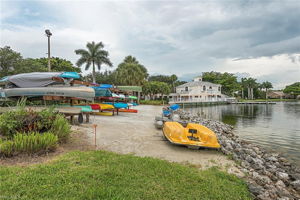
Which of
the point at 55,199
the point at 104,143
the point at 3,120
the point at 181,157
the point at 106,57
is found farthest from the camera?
the point at 106,57

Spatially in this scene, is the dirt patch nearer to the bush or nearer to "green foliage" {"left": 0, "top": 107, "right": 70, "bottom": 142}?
the bush

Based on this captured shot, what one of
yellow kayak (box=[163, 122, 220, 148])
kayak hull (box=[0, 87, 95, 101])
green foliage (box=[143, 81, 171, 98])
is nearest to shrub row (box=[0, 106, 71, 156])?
kayak hull (box=[0, 87, 95, 101])

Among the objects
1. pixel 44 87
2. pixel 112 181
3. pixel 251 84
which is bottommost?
pixel 112 181

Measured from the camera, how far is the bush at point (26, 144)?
12.2ft

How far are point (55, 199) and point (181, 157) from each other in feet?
11.4

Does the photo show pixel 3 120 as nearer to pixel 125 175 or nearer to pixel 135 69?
pixel 125 175

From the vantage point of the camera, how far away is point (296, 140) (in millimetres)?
9016

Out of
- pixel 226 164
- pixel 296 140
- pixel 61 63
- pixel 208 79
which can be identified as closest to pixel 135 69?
pixel 61 63

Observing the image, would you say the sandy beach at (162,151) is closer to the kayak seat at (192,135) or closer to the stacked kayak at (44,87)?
the kayak seat at (192,135)

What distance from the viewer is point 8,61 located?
17266 millimetres

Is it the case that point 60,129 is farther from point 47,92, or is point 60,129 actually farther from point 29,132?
point 47,92

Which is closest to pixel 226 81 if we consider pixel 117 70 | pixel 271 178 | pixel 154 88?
pixel 154 88

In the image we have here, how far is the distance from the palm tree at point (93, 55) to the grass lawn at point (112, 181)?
27.2 metres

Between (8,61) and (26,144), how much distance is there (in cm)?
1919
